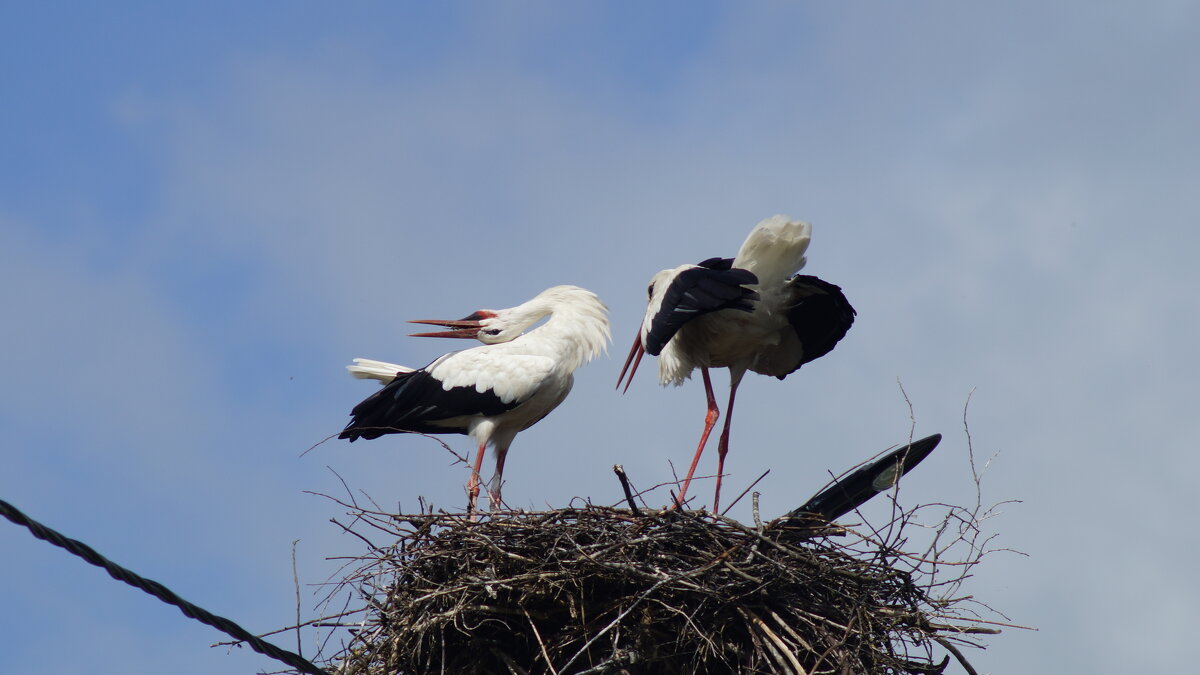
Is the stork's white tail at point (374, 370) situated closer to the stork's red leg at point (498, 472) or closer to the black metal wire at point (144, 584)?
the stork's red leg at point (498, 472)

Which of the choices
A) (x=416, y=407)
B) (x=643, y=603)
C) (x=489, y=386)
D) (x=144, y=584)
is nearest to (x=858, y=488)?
(x=643, y=603)

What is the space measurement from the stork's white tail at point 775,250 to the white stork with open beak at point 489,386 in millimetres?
1210

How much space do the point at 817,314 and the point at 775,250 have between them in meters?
0.66

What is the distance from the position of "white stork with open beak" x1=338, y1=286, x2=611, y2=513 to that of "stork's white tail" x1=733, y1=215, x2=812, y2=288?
1210 mm

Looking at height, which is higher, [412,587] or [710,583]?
[412,587]

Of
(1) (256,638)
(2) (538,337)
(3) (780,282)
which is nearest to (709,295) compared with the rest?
(3) (780,282)

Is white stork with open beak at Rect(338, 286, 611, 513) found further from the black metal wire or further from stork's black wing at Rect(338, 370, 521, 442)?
the black metal wire

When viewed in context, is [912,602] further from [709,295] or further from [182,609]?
[182,609]

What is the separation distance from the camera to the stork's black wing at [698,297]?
304 inches

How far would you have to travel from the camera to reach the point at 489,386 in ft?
27.1

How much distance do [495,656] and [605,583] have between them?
593 millimetres

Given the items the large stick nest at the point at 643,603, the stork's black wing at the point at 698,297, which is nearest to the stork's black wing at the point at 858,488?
the large stick nest at the point at 643,603

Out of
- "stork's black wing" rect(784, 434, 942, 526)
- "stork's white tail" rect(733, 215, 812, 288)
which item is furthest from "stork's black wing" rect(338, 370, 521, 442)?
"stork's black wing" rect(784, 434, 942, 526)

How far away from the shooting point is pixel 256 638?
4508mm
